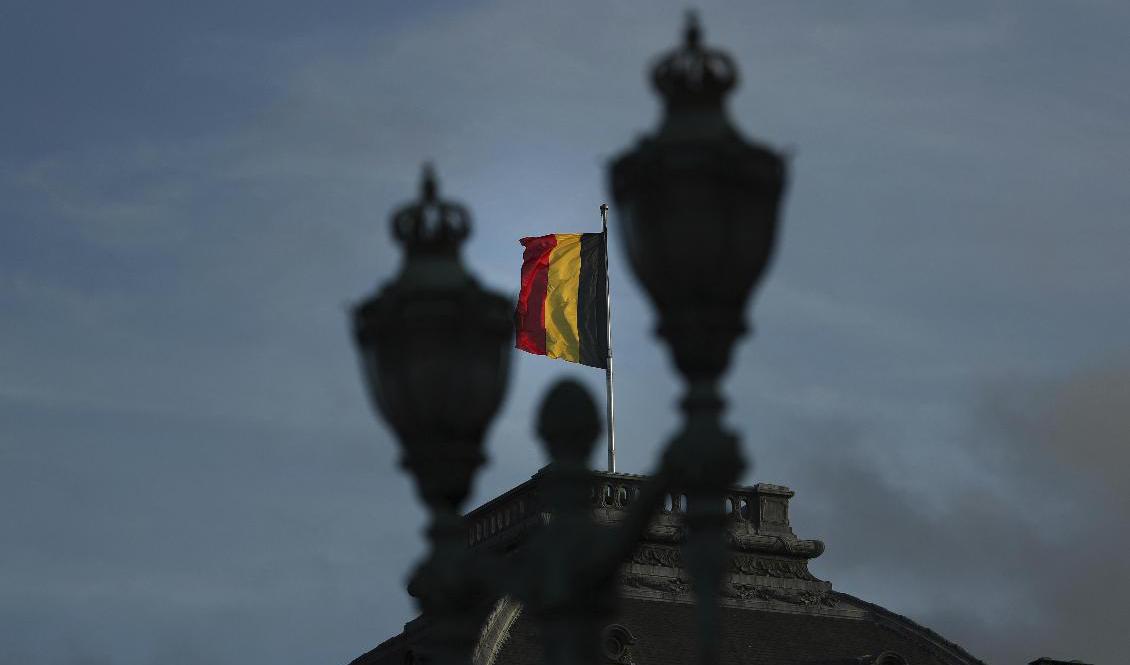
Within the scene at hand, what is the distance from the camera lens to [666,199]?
1413 centimetres

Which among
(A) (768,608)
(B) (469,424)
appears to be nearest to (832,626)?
(A) (768,608)

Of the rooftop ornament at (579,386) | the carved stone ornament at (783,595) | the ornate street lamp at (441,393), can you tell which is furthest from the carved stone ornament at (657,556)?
the ornate street lamp at (441,393)

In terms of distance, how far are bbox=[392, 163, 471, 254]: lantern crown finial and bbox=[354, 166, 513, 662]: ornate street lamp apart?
24.4 inches

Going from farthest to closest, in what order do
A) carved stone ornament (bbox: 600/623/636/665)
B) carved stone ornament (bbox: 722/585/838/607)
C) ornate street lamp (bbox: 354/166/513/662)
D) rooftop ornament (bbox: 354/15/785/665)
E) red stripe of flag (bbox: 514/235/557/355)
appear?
1. carved stone ornament (bbox: 722/585/838/607)
2. red stripe of flag (bbox: 514/235/557/355)
3. carved stone ornament (bbox: 600/623/636/665)
4. ornate street lamp (bbox: 354/166/513/662)
5. rooftop ornament (bbox: 354/15/785/665)

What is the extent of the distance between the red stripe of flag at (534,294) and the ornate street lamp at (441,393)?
144ft

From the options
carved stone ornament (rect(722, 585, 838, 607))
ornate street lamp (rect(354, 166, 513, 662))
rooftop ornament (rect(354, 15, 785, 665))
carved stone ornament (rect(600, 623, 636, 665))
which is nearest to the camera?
rooftop ornament (rect(354, 15, 785, 665))

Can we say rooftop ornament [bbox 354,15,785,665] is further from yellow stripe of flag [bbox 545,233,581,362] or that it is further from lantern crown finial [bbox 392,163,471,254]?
yellow stripe of flag [bbox 545,233,581,362]

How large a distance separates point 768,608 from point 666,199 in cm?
5008

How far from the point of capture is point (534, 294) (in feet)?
202

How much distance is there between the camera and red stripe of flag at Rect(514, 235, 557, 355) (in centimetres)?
6106

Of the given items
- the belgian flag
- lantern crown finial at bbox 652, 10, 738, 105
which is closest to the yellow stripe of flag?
the belgian flag

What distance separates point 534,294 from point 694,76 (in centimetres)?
4674

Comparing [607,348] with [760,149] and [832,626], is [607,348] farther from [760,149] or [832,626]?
[760,149]

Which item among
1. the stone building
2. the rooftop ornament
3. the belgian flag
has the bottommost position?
the rooftop ornament
